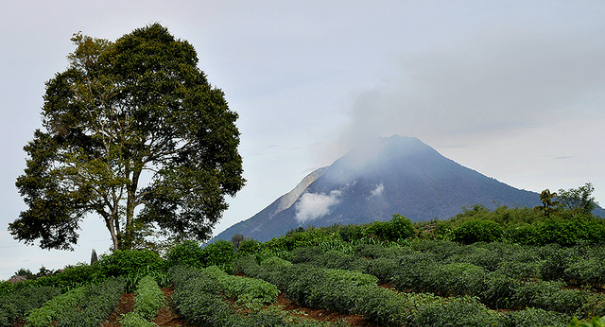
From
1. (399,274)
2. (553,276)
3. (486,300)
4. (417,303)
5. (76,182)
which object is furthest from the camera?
(76,182)

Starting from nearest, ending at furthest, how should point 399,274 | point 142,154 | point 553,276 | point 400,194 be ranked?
1. point 553,276
2. point 399,274
3. point 142,154
4. point 400,194

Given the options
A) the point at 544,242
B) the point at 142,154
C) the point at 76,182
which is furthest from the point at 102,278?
the point at 544,242

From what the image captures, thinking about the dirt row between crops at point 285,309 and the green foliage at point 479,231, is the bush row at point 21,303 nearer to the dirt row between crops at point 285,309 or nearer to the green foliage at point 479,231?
the dirt row between crops at point 285,309

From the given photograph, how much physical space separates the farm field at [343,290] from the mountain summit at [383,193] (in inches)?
2421

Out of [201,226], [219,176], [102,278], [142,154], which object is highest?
[142,154]

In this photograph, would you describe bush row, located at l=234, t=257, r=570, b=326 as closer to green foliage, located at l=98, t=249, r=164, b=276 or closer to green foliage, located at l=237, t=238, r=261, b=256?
green foliage, located at l=98, t=249, r=164, b=276

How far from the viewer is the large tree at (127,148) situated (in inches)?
750

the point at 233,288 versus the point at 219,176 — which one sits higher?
the point at 219,176

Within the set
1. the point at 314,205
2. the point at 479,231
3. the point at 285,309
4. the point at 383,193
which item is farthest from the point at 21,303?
the point at 383,193

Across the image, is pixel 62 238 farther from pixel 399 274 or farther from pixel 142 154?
pixel 399 274

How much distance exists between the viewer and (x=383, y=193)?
8675cm

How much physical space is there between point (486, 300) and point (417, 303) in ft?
5.17

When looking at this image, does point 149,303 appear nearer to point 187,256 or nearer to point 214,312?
point 214,312

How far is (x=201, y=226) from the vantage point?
70.0ft
